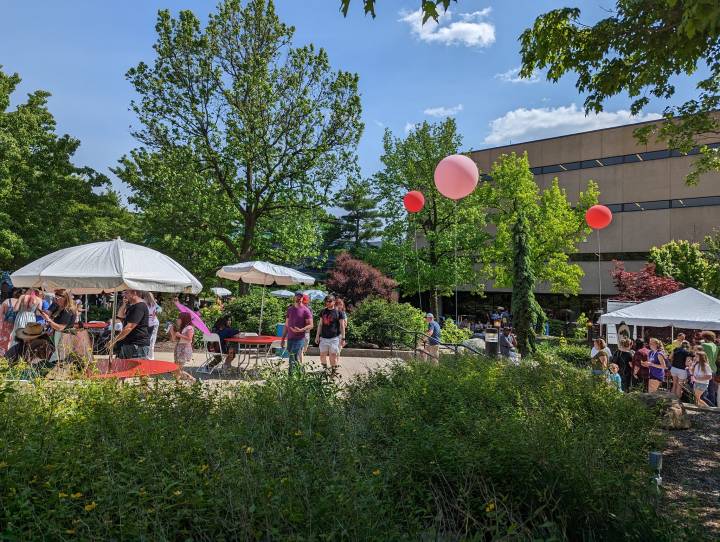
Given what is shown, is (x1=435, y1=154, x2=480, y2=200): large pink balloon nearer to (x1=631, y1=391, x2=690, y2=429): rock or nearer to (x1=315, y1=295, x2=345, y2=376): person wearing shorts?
(x1=315, y1=295, x2=345, y2=376): person wearing shorts

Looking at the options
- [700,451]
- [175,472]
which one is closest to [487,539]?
[175,472]

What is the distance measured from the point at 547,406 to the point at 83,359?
19.9 ft

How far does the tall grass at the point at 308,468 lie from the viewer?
9.37ft

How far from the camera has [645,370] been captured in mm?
11031

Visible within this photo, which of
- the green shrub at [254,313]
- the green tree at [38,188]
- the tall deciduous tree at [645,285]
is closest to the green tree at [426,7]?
the green shrub at [254,313]

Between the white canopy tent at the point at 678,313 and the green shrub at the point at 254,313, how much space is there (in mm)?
10106

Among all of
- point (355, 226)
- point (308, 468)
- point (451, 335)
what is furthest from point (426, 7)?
point (355, 226)

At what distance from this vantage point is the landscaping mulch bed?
419cm

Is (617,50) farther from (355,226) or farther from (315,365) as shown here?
(355,226)

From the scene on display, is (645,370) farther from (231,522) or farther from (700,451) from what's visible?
(231,522)

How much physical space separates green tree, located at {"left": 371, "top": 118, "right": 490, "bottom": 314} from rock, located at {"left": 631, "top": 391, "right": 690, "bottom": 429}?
20213mm

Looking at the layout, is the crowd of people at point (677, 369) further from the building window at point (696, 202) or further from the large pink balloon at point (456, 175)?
the building window at point (696, 202)

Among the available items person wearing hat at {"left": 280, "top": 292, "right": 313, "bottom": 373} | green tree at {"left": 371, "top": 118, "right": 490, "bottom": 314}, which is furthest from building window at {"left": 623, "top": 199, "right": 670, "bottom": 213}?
person wearing hat at {"left": 280, "top": 292, "right": 313, "bottom": 373}

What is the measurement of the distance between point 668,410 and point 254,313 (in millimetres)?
12924
